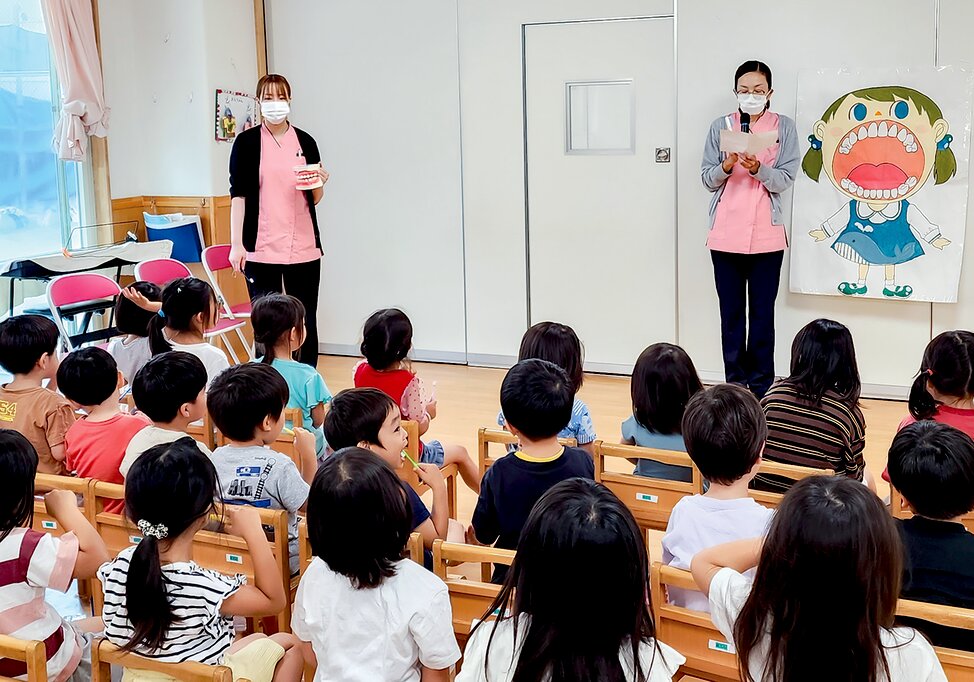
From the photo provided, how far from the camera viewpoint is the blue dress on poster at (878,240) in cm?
538

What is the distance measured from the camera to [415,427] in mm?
3086

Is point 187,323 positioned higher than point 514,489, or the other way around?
point 187,323

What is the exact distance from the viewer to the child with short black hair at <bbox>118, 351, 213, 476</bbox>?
2936 millimetres

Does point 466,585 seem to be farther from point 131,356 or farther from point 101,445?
point 131,356

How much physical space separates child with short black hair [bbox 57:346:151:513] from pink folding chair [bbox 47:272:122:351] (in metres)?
2.16

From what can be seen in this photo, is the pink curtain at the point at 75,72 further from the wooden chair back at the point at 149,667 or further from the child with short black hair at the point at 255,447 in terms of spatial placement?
the wooden chair back at the point at 149,667

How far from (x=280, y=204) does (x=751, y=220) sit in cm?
229

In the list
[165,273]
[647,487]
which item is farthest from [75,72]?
[647,487]

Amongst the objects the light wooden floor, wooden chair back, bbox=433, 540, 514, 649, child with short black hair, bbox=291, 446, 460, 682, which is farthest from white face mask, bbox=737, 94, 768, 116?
child with short black hair, bbox=291, 446, 460, 682

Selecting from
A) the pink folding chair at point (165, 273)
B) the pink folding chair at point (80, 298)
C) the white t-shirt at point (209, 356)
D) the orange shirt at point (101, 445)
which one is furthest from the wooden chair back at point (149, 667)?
the pink folding chair at point (165, 273)

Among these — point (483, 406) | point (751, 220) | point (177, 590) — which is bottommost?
point (483, 406)

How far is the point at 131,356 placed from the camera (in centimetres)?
423

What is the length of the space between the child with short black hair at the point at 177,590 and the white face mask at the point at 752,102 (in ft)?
12.1

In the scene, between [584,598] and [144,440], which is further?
[144,440]
